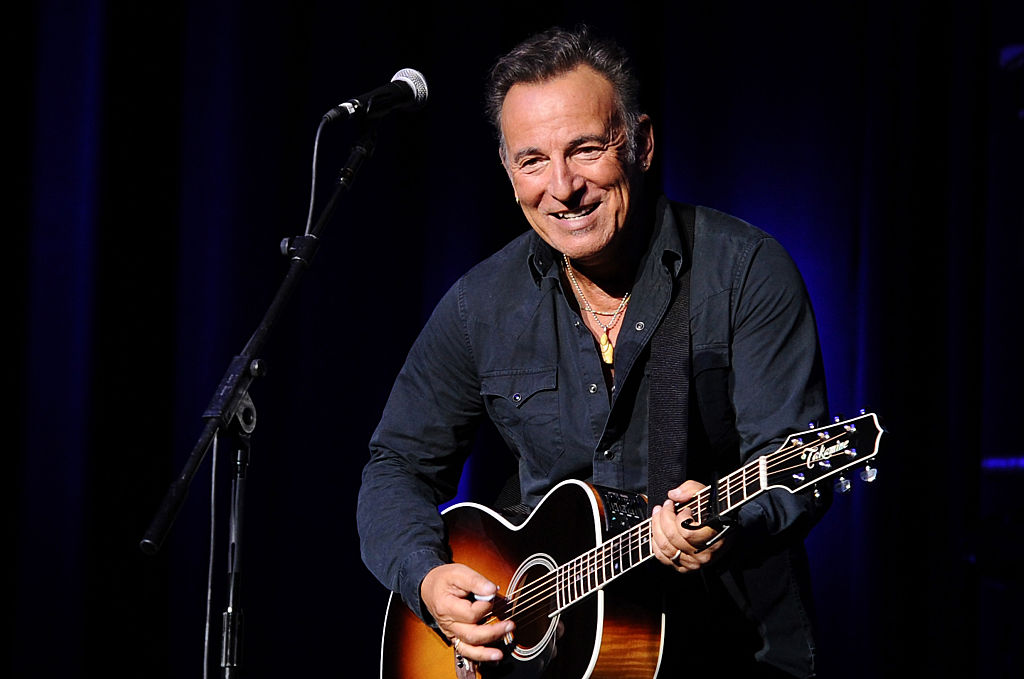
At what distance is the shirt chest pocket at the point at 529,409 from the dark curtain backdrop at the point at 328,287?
3.39 ft

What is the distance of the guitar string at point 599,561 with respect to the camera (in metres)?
1.75

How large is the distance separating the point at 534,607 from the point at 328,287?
65.5 inches

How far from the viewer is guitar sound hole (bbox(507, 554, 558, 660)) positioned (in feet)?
6.77

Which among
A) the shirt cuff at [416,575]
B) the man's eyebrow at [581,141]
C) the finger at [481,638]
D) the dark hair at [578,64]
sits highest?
the dark hair at [578,64]

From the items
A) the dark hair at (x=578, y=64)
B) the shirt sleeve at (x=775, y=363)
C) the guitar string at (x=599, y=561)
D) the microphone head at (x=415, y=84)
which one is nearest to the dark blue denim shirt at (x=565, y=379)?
the shirt sleeve at (x=775, y=363)

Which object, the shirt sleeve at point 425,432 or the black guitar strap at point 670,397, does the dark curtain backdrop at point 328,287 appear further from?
the black guitar strap at point 670,397

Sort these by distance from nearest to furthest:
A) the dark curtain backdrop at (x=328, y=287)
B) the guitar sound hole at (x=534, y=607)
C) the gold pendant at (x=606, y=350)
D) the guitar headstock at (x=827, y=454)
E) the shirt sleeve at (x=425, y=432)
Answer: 1. the guitar headstock at (x=827, y=454)
2. the guitar sound hole at (x=534, y=607)
3. the gold pendant at (x=606, y=350)
4. the shirt sleeve at (x=425, y=432)
5. the dark curtain backdrop at (x=328, y=287)

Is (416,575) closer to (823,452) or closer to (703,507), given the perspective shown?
(703,507)

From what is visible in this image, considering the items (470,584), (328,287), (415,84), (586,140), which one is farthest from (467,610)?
(328,287)

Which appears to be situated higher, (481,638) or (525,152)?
(525,152)

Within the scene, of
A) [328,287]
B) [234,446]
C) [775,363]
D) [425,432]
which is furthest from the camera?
[328,287]

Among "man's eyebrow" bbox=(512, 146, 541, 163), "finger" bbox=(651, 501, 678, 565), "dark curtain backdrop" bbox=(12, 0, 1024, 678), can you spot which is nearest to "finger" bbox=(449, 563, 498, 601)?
"finger" bbox=(651, 501, 678, 565)

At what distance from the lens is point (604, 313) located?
2.39 meters

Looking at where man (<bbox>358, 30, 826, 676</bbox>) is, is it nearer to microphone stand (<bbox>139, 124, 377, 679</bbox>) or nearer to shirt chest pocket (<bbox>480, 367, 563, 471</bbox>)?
shirt chest pocket (<bbox>480, 367, 563, 471</bbox>)
